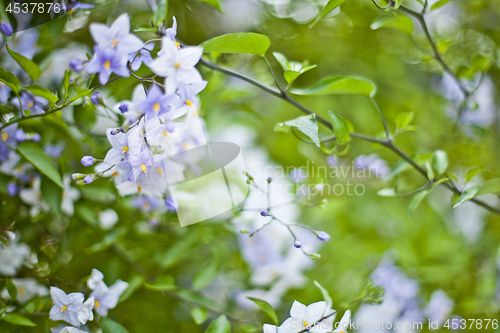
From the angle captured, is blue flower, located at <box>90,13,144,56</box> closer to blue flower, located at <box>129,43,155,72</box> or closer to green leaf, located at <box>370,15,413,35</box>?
blue flower, located at <box>129,43,155,72</box>

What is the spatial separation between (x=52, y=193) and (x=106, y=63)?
36 centimetres

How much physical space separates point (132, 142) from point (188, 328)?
740 mm

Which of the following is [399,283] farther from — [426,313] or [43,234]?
[43,234]

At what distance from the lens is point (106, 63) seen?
0.50m

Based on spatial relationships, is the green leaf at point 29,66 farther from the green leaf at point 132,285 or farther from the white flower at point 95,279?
the green leaf at point 132,285

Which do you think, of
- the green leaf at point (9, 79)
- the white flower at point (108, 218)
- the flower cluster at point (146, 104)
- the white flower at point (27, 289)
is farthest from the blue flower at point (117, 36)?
the white flower at point (27, 289)

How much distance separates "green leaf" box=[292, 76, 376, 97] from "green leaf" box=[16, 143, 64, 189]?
20.6 inches

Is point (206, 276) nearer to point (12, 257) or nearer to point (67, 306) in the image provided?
point (67, 306)

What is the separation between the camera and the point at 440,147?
4.73 feet

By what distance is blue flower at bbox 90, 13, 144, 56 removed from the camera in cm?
47

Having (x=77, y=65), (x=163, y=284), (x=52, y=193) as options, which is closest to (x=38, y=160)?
(x=52, y=193)

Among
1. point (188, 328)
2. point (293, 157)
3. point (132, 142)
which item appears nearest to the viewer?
point (132, 142)

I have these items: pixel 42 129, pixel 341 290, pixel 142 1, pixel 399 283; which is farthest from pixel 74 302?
pixel 399 283

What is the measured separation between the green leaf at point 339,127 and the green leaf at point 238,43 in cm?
20
